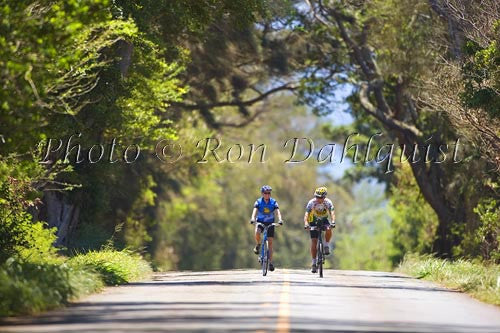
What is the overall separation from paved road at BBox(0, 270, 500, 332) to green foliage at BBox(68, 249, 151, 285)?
647 mm

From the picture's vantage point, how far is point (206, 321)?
→ 56.7ft

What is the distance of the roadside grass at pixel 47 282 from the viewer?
62.1ft

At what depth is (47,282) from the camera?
20.8 metres

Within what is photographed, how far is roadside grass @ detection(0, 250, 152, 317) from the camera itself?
18.9 m

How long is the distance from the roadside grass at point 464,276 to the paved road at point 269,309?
43cm

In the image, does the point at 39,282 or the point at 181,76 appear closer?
the point at 39,282

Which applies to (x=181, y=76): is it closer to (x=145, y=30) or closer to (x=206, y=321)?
(x=145, y=30)

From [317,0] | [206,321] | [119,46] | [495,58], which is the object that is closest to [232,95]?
[317,0]

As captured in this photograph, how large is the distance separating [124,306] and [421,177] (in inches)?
1079

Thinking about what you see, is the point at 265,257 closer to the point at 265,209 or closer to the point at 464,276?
the point at 265,209

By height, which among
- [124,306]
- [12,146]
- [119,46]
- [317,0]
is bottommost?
[124,306]

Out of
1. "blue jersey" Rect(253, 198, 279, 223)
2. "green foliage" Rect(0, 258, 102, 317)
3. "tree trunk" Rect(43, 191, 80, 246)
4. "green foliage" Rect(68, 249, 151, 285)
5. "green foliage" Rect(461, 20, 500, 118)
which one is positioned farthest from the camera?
"tree trunk" Rect(43, 191, 80, 246)

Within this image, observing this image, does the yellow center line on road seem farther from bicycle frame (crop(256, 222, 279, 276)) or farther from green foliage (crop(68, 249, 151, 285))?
green foliage (crop(68, 249, 151, 285))

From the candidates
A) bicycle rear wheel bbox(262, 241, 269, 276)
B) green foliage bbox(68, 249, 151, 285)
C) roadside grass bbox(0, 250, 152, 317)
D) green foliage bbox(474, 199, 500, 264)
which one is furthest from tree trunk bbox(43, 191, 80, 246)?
green foliage bbox(474, 199, 500, 264)
